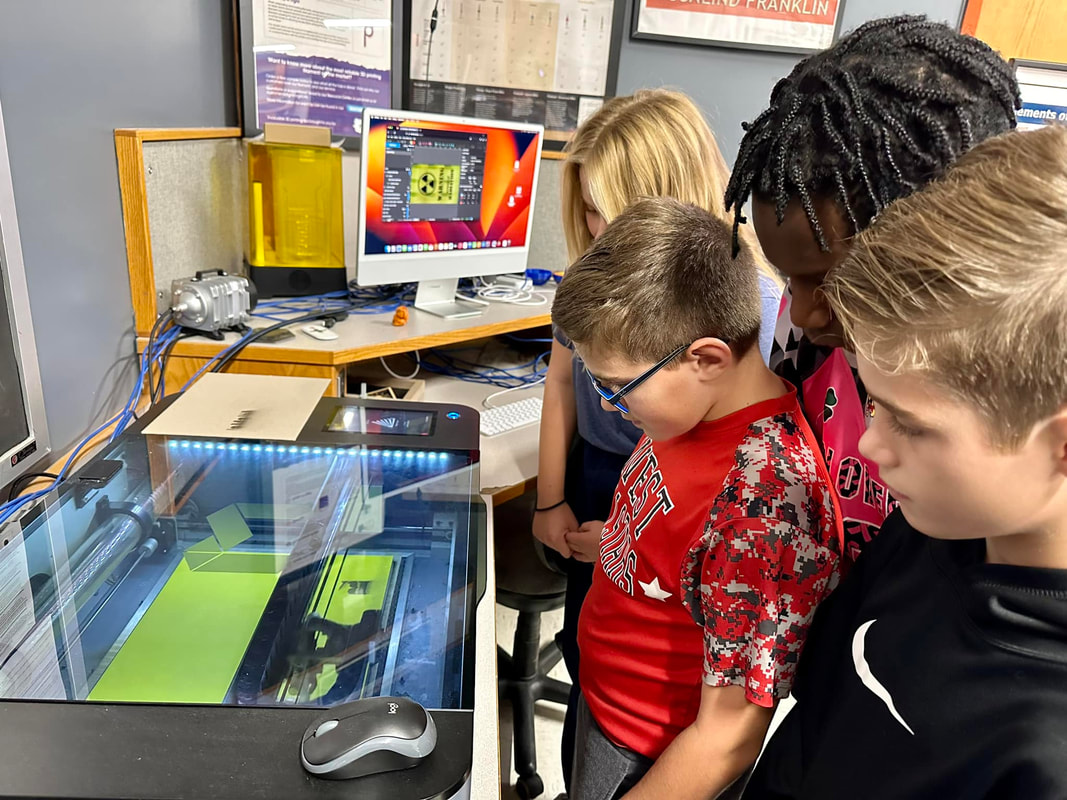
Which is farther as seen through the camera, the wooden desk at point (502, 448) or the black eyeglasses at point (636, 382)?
the wooden desk at point (502, 448)

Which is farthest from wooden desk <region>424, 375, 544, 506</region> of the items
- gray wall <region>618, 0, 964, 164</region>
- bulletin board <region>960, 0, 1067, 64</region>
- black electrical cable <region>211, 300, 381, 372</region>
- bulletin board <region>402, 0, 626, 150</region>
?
bulletin board <region>960, 0, 1067, 64</region>

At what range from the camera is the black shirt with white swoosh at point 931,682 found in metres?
0.42

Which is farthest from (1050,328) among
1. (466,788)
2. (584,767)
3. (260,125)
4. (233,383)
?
(260,125)

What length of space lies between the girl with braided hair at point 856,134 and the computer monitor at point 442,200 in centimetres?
108

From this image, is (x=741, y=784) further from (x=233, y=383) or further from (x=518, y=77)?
(x=518, y=77)

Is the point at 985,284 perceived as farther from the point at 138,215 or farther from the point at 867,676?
the point at 138,215

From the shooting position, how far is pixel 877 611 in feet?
1.87

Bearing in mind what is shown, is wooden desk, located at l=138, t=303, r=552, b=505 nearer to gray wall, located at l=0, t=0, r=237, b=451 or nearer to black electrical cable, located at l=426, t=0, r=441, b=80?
gray wall, located at l=0, t=0, r=237, b=451

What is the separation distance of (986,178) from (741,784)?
2.25 feet

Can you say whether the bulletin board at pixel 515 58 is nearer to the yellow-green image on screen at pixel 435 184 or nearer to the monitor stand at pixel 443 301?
the yellow-green image on screen at pixel 435 184

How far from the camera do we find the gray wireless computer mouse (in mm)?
503

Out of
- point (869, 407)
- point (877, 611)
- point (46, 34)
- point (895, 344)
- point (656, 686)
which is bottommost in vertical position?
point (656, 686)

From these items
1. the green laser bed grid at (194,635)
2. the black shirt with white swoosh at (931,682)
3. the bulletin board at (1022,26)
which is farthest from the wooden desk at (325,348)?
the bulletin board at (1022,26)

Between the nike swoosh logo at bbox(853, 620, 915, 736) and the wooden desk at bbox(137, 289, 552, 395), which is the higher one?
the nike swoosh logo at bbox(853, 620, 915, 736)
